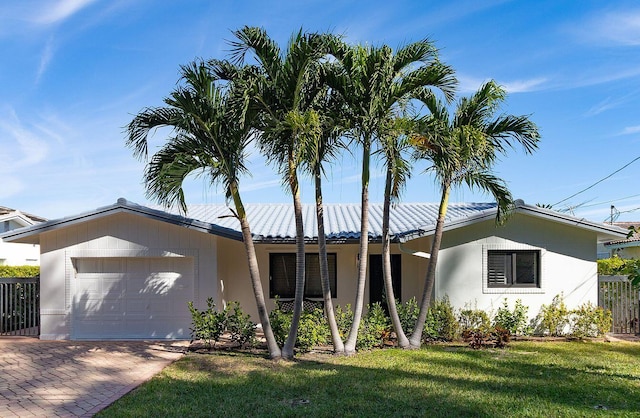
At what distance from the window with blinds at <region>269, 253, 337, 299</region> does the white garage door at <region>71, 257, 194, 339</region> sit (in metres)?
2.74

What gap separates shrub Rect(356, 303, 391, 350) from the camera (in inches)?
435

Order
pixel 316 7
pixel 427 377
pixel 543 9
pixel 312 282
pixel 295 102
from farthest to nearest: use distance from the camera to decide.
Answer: pixel 312 282 < pixel 543 9 < pixel 316 7 < pixel 295 102 < pixel 427 377

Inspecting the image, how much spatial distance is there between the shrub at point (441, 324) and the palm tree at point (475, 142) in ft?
2.83

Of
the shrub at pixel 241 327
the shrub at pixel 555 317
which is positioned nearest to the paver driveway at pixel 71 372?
the shrub at pixel 241 327

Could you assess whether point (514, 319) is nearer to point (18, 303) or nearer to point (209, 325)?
point (209, 325)

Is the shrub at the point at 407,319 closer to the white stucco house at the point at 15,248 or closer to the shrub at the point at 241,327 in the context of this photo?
the shrub at the point at 241,327

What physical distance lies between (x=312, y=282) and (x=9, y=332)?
8716mm

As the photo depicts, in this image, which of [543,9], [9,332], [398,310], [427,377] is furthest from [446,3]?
[9,332]

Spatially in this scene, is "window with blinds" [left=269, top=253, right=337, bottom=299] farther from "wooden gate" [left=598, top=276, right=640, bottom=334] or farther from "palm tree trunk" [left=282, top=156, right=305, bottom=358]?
"wooden gate" [left=598, top=276, right=640, bottom=334]

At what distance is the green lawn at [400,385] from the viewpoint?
6.75 m

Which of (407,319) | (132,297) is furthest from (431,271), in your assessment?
(132,297)

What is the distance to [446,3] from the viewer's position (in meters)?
12.3

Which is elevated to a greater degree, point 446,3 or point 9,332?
point 446,3

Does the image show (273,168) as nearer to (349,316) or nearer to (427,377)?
(349,316)
